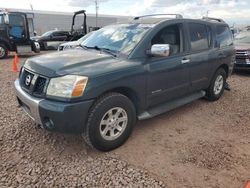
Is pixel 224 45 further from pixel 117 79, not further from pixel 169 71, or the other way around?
pixel 117 79

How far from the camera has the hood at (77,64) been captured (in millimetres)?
3566

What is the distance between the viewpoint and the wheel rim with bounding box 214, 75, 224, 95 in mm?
6267

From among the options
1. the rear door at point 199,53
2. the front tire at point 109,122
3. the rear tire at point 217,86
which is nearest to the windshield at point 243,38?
the rear tire at point 217,86

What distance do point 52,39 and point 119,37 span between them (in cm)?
1511

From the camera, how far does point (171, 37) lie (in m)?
4.86

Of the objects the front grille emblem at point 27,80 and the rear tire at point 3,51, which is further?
the rear tire at point 3,51

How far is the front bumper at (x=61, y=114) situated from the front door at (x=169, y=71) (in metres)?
1.27

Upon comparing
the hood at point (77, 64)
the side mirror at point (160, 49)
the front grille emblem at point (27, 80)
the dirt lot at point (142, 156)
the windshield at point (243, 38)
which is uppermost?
the side mirror at point (160, 49)

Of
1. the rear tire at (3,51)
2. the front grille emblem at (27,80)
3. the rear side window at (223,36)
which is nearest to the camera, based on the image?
the front grille emblem at (27,80)

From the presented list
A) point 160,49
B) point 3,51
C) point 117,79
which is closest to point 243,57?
point 160,49

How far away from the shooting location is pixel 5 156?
3707 millimetres

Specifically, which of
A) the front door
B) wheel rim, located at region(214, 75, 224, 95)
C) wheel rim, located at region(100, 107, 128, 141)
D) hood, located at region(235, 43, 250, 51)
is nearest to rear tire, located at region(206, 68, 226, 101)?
wheel rim, located at region(214, 75, 224, 95)

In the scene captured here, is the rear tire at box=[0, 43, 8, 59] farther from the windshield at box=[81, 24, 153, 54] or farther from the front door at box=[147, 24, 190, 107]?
the front door at box=[147, 24, 190, 107]

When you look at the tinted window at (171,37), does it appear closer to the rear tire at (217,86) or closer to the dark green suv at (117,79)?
the dark green suv at (117,79)
